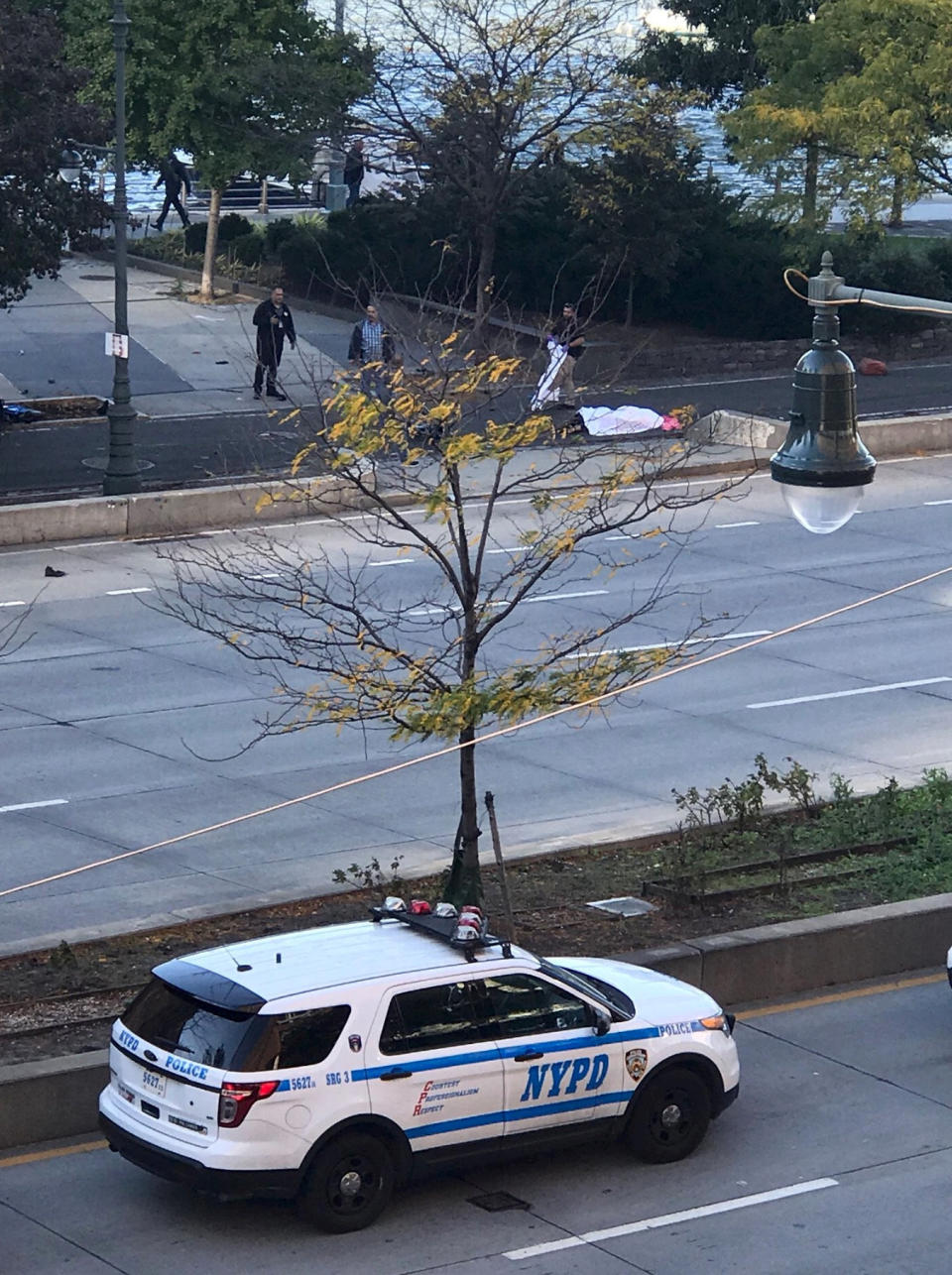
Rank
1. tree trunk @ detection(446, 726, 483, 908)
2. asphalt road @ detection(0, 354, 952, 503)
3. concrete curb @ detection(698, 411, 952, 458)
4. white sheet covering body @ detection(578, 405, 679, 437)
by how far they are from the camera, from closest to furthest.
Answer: tree trunk @ detection(446, 726, 483, 908) < asphalt road @ detection(0, 354, 952, 503) < white sheet covering body @ detection(578, 405, 679, 437) < concrete curb @ detection(698, 411, 952, 458)

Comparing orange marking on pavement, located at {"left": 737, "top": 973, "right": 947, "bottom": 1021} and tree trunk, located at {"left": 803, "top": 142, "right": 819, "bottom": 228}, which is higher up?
tree trunk, located at {"left": 803, "top": 142, "right": 819, "bottom": 228}

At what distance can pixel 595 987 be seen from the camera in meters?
11.0

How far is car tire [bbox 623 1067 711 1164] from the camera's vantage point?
10.7 meters

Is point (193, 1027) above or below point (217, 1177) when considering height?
above

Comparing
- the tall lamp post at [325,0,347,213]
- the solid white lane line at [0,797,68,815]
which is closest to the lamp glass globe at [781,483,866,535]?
the solid white lane line at [0,797,68,815]

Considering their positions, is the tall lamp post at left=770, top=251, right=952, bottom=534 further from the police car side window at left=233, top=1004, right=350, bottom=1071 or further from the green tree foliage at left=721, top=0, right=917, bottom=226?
the green tree foliage at left=721, top=0, right=917, bottom=226

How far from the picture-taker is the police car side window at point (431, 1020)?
10.1 meters

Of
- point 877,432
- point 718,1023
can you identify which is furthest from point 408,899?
point 877,432

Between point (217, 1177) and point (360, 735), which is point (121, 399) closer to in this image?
point (360, 735)

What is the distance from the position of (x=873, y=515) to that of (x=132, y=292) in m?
19.3

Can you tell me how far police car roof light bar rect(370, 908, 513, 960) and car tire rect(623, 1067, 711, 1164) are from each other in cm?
106

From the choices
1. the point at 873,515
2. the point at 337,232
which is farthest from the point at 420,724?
the point at 337,232

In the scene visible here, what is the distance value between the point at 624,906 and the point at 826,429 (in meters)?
5.03

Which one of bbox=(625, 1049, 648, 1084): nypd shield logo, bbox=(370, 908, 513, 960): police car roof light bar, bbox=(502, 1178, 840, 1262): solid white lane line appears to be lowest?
bbox=(502, 1178, 840, 1262): solid white lane line
